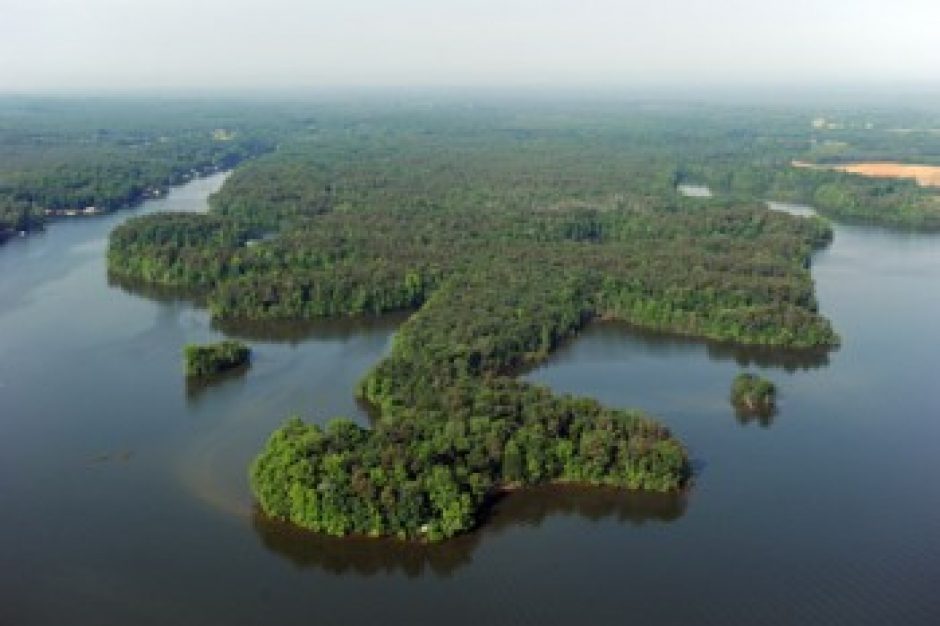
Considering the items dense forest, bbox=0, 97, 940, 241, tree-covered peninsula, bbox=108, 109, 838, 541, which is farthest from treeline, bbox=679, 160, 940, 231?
tree-covered peninsula, bbox=108, 109, 838, 541

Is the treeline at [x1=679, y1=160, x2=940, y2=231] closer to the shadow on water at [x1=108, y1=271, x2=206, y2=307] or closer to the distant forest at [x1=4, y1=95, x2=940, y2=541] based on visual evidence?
the distant forest at [x1=4, y1=95, x2=940, y2=541]

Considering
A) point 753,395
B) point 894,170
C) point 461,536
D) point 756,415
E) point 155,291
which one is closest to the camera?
point 461,536

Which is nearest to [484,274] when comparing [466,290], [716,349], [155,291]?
[466,290]

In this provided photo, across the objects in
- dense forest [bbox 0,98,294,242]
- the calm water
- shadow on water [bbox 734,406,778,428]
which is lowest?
the calm water

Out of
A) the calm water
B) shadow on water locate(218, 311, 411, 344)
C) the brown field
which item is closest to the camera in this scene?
shadow on water locate(218, 311, 411, 344)

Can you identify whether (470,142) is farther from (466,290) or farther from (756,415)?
(756,415)

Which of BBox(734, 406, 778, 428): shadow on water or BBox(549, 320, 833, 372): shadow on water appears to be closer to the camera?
BBox(734, 406, 778, 428): shadow on water
